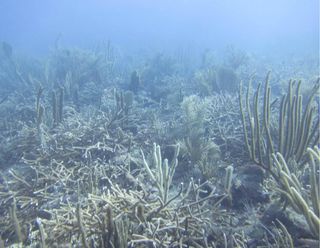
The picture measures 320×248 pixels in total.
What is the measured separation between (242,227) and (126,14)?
142847mm

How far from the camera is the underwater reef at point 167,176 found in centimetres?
333

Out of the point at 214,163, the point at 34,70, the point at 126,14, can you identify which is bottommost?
the point at 126,14

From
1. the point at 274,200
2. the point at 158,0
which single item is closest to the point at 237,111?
the point at 274,200

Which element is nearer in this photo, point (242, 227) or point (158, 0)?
point (242, 227)

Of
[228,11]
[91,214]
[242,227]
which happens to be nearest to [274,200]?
[242,227]

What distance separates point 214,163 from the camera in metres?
4.95

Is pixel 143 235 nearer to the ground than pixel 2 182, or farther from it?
farther from it

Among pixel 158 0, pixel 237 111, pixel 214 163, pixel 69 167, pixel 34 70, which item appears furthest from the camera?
pixel 158 0

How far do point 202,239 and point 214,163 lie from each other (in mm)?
1713

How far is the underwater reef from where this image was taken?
10.9 feet

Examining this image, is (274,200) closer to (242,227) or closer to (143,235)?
(242,227)

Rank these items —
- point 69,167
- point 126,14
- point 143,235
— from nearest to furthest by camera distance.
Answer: point 143,235 → point 69,167 → point 126,14

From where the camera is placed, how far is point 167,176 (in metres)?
3.49

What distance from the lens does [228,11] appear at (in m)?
143
